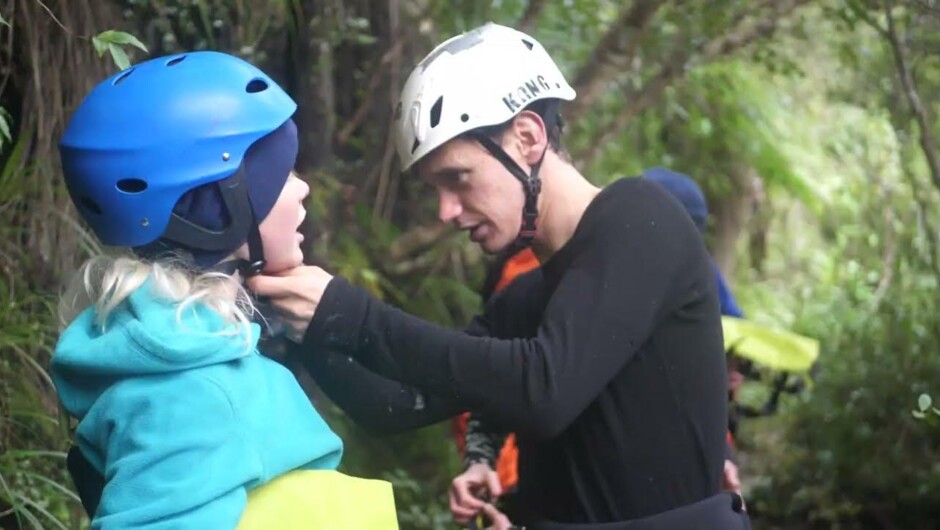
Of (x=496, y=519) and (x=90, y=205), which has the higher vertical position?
(x=90, y=205)

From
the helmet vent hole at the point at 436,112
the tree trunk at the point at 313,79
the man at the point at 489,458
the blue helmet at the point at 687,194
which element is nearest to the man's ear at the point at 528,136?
the helmet vent hole at the point at 436,112

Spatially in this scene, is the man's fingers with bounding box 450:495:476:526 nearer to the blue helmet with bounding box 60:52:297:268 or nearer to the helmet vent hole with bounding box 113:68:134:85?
the blue helmet with bounding box 60:52:297:268

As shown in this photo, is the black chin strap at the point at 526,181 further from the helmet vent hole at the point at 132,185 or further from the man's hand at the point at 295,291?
the helmet vent hole at the point at 132,185

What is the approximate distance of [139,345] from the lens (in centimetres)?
211

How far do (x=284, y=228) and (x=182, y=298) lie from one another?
0.29 metres

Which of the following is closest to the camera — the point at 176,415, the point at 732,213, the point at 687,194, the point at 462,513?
the point at 176,415

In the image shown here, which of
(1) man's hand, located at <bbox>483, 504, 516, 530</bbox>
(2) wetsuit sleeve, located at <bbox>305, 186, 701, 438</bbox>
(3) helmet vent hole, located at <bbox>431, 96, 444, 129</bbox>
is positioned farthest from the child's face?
(1) man's hand, located at <bbox>483, 504, 516, 530</bbox>

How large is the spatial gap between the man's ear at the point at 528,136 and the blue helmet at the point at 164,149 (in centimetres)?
71

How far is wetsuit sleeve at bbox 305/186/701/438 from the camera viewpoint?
8.44 ft

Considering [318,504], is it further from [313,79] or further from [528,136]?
[313,79]

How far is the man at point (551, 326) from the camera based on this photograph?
102 inches

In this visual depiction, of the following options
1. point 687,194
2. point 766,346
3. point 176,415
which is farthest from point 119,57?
point 766,346

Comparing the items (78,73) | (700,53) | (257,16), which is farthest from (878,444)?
(78,73)

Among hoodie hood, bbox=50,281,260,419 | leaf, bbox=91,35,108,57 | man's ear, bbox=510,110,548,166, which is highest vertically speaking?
leaf, bbox=91,35,108,57
